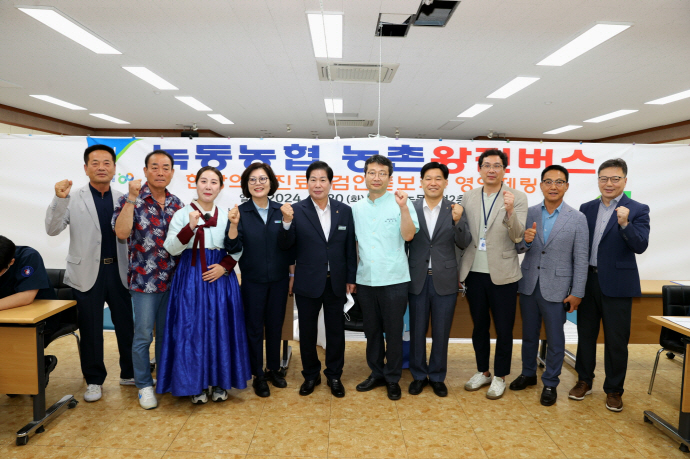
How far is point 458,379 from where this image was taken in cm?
314

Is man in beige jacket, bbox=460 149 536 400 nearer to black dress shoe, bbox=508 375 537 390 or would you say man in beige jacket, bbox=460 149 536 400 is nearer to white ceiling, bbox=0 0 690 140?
black dress shoe, bbox=508 375 537 390

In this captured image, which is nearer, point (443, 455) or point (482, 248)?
point (443, 455)

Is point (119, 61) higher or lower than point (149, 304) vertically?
higher

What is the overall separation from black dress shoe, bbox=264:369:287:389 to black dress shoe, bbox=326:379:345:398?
0.37 meters

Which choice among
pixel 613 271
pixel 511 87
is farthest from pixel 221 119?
pixel 613 271

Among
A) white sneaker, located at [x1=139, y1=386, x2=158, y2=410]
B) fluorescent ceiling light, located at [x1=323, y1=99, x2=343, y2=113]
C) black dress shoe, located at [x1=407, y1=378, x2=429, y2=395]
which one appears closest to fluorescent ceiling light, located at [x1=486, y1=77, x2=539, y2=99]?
fluorescent ceiling light, located at [x1=323, y1=99, x2=343, y2=113]

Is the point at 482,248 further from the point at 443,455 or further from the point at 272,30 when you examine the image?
the point at 272,30

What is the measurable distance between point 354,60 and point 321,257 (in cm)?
430

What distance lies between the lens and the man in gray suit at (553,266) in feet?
8.69

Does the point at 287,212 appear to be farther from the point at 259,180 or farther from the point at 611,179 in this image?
the point at 611,179

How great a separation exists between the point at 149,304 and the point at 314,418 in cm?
133

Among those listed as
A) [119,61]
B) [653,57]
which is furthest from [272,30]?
[653,57]

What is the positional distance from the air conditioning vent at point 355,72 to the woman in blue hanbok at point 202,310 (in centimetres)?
423

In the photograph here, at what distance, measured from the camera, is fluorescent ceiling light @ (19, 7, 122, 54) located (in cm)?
441
